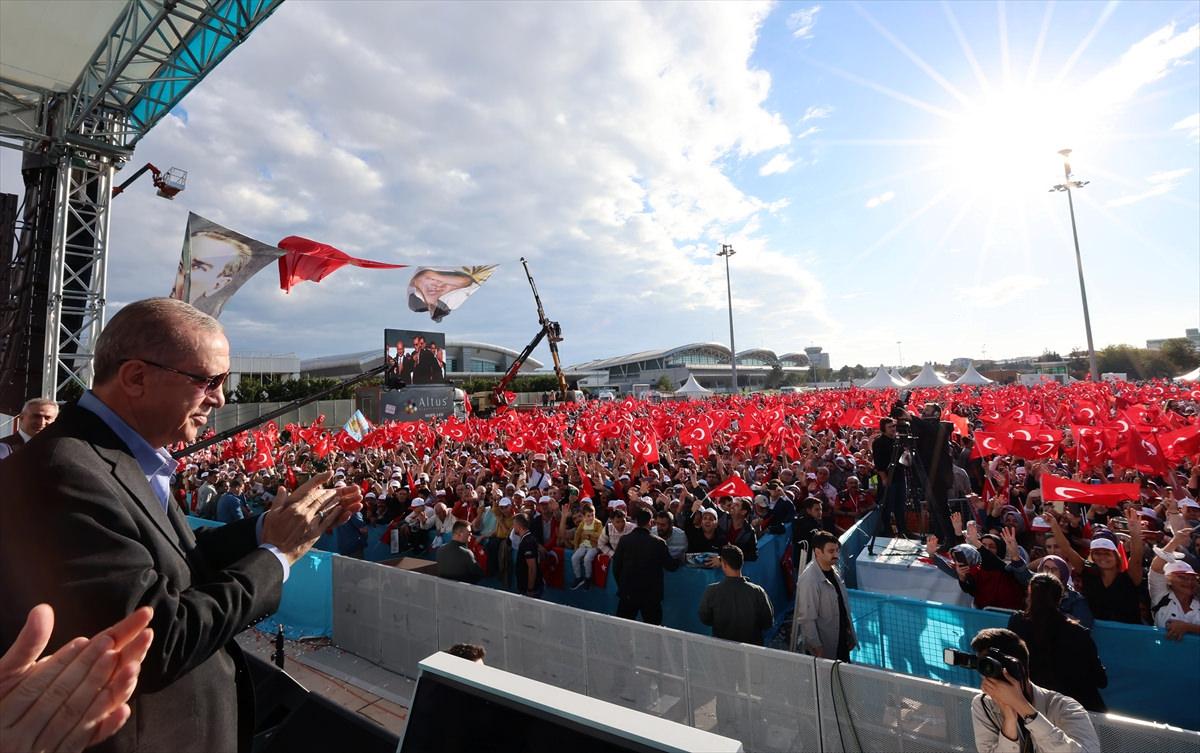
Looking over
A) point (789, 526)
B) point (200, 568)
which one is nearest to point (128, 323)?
point (200, 568)

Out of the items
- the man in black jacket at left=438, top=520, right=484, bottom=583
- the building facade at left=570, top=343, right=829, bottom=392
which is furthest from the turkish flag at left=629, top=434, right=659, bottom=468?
the building facade at left=570, top=343, right=829, bottom=392

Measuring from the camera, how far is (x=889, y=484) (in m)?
8.62

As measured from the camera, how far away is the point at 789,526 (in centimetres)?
837

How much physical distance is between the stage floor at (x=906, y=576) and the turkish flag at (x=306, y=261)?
8.95 metres

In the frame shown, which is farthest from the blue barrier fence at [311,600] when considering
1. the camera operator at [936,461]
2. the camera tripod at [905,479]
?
the camera operator at [936,461]

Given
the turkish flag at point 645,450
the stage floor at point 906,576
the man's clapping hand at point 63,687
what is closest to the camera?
the man's clapping hand at point 63,687

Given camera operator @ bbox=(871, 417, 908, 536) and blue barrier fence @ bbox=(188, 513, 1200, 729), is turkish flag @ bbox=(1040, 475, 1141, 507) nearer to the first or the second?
camera operator @ bbox=(871, 417, 908, 536)

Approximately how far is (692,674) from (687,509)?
15.4 ft

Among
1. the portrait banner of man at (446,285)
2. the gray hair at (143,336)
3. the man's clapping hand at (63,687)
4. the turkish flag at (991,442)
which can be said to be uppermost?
the portrait banner of man at (446,285)

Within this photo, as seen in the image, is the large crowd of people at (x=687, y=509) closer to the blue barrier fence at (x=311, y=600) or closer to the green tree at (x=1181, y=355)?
the blue barrier fence at (x=311, y=600)

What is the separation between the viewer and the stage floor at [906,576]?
19.7ft

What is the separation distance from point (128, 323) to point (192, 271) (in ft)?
27.2

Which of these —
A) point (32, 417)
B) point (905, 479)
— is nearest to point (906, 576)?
point (905, 479)

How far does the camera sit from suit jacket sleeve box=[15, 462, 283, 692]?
3.67ft
